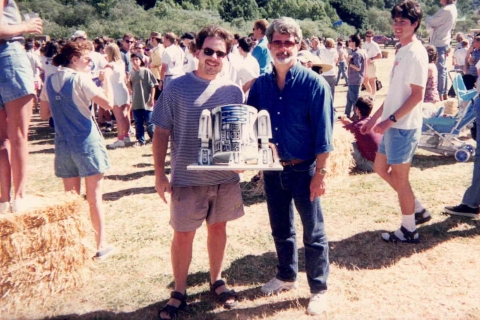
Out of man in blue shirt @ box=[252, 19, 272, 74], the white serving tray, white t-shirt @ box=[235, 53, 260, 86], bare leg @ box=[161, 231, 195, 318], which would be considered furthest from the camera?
A: man in blue shirt @ box=[252, 19, 272, 74]

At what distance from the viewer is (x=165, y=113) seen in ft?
10.7

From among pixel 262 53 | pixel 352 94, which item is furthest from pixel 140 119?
pixel 352 94

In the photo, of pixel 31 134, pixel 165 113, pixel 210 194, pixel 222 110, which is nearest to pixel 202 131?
pixel 222 110

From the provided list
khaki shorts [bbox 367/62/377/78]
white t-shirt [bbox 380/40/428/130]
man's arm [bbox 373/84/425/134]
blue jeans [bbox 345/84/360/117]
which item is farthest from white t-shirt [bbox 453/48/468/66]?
man's arm [bbox 373/84/425/134]

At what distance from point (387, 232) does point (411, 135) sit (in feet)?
3.86

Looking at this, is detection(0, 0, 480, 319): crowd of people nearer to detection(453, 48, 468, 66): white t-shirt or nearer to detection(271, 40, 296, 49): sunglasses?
detection(271, 40, 296, 49): sunglasses

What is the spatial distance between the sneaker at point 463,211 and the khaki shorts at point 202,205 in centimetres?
314

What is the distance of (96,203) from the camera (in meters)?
4.45

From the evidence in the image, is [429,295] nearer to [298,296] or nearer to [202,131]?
[298,296]

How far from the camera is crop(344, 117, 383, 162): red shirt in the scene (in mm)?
7047

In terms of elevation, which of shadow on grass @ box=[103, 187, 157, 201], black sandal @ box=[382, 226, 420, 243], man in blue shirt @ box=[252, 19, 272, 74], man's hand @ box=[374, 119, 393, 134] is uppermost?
man in blue shirt @ box=[252, 19, 272, 74]

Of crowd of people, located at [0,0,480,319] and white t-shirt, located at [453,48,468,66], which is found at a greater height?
white t-shirt, located at [453,48,468,66]

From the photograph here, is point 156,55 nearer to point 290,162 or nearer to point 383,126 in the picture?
point 383,126

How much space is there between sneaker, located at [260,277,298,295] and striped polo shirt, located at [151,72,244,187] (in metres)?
1.16
